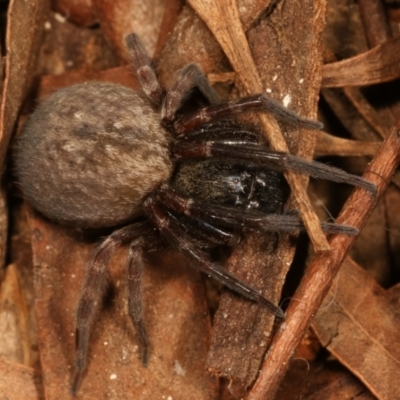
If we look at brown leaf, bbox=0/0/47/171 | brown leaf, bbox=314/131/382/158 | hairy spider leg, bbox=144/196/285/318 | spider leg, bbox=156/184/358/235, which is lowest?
hairy spider leg, bbox=144/196/285/318

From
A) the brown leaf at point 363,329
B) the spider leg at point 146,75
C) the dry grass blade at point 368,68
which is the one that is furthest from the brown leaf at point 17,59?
the brown leaf at point 363,329

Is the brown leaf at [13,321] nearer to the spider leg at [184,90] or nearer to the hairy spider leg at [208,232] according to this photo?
the hairy spider leg at [208,232]

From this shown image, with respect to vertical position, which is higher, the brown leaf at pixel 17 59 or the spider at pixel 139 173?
the brown leaf at pixel 17 59

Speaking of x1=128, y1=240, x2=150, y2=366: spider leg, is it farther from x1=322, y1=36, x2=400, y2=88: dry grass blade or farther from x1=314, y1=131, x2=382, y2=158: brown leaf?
x1=322, y1=36, x2=400, y2=88: dry grass blade

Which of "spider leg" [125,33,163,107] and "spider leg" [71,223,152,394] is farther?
"spider leg" [125,33,163,107]

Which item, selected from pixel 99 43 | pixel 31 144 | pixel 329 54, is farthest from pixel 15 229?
pixel 329 54

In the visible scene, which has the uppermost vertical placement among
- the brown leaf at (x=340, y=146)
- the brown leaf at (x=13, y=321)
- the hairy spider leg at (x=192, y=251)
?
the brown leaf at (x=340, y=146)

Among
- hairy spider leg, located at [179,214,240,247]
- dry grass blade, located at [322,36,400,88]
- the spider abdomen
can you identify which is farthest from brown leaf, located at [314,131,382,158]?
the spider abdomen

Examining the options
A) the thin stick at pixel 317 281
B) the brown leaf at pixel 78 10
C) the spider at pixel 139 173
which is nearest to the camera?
the thin stick at pixel 317 281

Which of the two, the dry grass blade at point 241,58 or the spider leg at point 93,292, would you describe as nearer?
the dry grass blade at point 241,58
